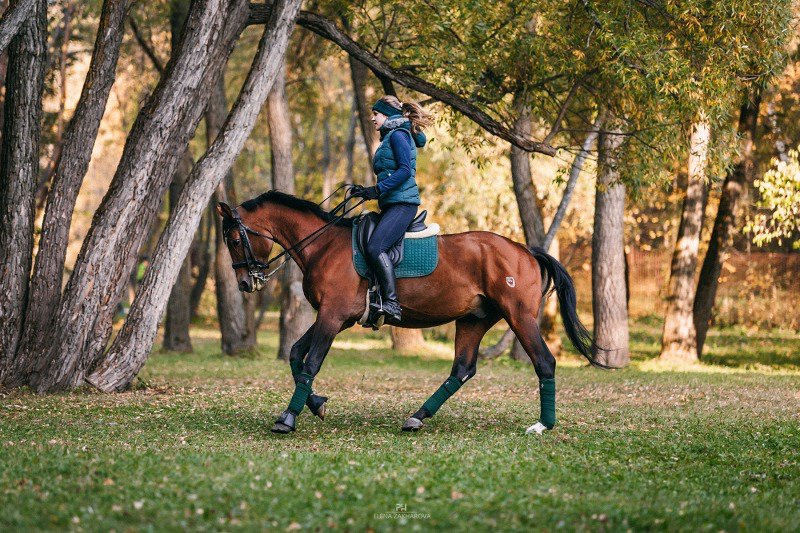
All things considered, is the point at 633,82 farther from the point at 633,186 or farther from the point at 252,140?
the point at 252,140

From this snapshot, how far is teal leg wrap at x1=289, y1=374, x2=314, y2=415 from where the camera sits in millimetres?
10461

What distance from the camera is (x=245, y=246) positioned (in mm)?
10875

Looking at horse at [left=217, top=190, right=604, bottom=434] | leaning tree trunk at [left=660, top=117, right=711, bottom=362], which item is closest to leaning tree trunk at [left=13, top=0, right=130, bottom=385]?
horse at [left=217, top=190, right=604, bottom=434]

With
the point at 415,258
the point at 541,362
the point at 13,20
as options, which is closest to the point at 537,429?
the point at 541,362

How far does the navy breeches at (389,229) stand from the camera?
35.0 ft

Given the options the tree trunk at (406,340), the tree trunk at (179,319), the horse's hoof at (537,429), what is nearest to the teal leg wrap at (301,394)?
the horse's hoof at (537,429)

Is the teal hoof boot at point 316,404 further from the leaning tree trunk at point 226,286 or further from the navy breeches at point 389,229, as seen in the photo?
the leaning tree trunk at point 226,286

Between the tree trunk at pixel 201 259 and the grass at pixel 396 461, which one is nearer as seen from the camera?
the grass at pixel 396 461

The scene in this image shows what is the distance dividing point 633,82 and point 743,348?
16.8 metres

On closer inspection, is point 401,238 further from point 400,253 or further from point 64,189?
point 64,189

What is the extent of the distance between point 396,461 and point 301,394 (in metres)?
2.00

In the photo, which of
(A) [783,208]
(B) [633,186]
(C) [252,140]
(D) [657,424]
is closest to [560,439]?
(D) [657,424]

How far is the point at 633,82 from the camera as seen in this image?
15.5 metres

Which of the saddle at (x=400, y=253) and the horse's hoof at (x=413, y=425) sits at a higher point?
the saddle at (x=400, y=253)
